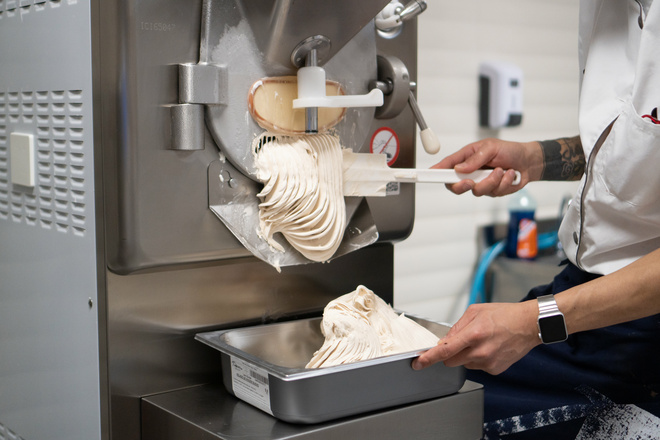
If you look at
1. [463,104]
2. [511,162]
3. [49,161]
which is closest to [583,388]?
[511,162]

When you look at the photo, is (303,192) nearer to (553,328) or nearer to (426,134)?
(426,134)

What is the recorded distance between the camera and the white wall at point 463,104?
124 inches

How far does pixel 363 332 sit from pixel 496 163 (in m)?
0.66

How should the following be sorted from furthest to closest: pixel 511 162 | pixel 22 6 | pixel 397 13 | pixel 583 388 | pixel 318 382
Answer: pixel 511 162
pixel 583 388
pixel 397 13
pixel 22 6
pixel 318 382

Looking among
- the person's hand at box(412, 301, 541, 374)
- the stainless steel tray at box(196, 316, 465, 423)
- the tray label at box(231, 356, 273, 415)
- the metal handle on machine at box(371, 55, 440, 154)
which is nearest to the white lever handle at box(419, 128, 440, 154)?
the metal handle on machine at box(371, 55, 440, 154)

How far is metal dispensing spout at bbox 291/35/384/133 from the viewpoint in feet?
3.97

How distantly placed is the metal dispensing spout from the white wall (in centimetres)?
190

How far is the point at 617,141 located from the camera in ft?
4.74

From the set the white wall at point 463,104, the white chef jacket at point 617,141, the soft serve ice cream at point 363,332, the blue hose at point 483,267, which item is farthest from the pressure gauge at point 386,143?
the blue hose at point 483,267

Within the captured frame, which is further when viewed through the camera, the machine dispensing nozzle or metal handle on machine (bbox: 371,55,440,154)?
metal handle on machine (bbox: 371,55,440,154)

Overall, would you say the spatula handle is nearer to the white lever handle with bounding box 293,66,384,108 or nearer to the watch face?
the white lever handle with bounding box 293,66,384,108

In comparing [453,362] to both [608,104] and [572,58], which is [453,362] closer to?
[608,104]

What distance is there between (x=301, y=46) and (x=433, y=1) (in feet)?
6.77

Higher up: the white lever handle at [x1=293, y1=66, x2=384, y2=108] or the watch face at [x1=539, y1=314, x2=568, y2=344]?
the white lever handle at [x1=293, y1=66, x2=384, y2=108]
